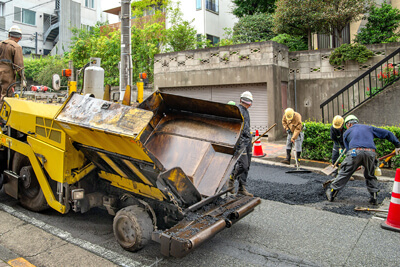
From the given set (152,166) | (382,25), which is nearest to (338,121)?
(152,166)

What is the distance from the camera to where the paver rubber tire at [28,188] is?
4996mm

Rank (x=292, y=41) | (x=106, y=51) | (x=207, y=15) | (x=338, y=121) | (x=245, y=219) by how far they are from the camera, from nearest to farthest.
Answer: (x=245, y=219) < (x=338, y=121) < (x=292, y=41) < (x=106, y=51) < (x=207, y=15)

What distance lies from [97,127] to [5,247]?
2018 mm

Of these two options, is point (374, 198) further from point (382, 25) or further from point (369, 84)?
point (382, 25)

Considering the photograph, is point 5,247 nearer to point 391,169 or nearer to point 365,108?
point 391,169

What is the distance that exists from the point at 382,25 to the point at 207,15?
34.7 ft

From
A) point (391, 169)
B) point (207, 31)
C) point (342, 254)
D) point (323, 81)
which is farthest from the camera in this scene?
point (207, 31)

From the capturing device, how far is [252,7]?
60.5 feet

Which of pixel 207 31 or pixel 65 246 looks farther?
pixel 207 31

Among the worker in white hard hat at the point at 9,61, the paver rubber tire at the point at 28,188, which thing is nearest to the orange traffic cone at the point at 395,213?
the paver rubber tire at the point at 28,188

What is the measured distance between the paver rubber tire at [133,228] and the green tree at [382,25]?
13469mm

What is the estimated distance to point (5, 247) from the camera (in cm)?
416

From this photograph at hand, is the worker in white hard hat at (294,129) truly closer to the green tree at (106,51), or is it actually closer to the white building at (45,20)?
the green tree at (106,51)

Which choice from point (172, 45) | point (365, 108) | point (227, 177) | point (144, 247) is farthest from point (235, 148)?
point (172, 45)
